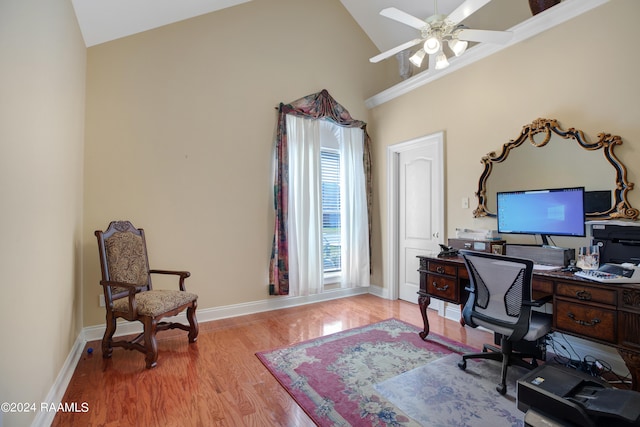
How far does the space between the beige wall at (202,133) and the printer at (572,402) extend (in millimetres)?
2849

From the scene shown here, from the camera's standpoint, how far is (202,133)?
340 centimetres

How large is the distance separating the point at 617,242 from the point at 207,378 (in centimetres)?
310

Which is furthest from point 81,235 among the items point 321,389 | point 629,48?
point 629,48

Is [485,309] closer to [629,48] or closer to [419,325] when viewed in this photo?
[419,325]

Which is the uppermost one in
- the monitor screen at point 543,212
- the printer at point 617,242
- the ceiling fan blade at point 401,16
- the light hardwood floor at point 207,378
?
the ceiling fan blade at point 401,16

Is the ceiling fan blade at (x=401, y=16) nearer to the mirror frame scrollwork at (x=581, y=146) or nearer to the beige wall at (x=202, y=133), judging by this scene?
the mirror frame scrollwork at (x=581, y=146)

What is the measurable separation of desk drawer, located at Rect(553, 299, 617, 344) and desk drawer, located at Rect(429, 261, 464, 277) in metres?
0.77

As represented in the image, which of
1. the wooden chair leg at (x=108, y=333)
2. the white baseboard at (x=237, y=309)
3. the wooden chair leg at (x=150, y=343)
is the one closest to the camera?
the wooden chair leg at (x=150, y=343)

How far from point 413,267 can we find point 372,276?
729 millimetres

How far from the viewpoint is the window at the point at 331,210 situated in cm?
427

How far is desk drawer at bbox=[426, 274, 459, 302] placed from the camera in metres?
2.68

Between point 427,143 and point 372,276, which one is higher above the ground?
point 427,143

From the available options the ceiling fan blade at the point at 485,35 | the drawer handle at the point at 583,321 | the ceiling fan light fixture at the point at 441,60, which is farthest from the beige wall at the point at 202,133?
the drawer handle at the point at 583,321

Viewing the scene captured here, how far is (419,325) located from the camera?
3279 millimetres
